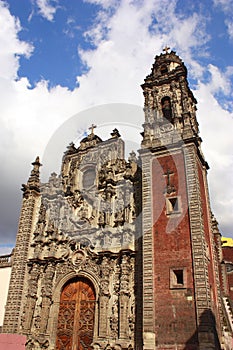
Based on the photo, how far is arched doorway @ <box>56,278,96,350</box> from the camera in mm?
15664

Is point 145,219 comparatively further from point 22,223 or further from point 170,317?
point 22,223

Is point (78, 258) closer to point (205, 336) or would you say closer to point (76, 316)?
point (76, 316)

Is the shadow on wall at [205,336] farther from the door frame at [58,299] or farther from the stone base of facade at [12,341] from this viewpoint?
the stone base of facade at [12,341]

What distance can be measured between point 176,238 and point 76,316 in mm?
6153

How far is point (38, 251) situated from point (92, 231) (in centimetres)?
339

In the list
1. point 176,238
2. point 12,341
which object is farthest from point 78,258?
point 176,238

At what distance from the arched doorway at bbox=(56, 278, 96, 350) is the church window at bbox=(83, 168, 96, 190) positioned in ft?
18.1

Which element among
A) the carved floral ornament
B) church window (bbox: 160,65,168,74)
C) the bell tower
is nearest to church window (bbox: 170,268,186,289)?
the bell tower

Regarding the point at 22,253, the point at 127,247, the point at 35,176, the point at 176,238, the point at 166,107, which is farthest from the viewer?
the point at 35,176

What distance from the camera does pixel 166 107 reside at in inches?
803

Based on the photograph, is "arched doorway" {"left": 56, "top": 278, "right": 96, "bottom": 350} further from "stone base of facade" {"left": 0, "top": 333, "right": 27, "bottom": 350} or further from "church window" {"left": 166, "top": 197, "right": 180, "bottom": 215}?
"church window" {"left": 166, "top": 197, "right": 180, "bottom": 215}

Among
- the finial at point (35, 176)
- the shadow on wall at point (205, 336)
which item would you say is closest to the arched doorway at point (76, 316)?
the shadow on wall at point (205, 336)

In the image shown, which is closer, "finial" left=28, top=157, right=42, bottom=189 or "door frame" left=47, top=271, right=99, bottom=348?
"door frame" left=47, top=271, right=99, bottom=348

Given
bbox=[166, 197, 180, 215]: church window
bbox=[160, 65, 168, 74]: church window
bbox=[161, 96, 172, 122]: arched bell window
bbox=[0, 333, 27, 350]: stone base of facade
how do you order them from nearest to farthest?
bbox=[0, 333, 27, 350]: stone base of facade < bbox=[166, 197, 180, 215]: church window < bbox=[161, 96, 172, 122]: arched bell window < bbox=[160, 65, 168, 74]: church window
